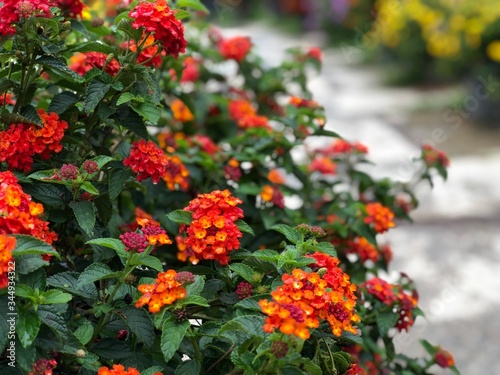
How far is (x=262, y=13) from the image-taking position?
1606 cm

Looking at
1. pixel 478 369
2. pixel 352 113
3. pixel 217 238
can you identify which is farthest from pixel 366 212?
pixel 352 113

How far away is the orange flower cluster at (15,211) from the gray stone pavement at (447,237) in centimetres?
192

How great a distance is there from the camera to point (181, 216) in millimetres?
1285

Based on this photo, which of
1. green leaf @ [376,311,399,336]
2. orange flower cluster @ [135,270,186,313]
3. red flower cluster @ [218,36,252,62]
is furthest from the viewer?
red flower cluster @ [218,36,252,62]

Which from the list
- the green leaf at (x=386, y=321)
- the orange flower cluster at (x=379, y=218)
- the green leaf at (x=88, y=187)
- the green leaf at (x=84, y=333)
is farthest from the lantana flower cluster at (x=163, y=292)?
the orange flower cluster at (x=379, y=218)

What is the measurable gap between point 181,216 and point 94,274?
0.21m

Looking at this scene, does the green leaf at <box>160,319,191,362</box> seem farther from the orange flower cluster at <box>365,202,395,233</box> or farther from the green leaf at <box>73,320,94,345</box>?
the orange flower cluster at <box>365,202,395,233</box>

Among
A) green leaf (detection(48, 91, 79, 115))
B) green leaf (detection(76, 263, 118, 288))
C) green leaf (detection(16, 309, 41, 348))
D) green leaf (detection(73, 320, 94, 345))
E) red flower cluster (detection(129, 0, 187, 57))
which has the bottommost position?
green leaf (detection(73, 320, 94, 345))

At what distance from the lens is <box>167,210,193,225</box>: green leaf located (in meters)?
1.27

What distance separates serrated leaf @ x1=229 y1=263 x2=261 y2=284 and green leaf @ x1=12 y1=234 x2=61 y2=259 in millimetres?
322

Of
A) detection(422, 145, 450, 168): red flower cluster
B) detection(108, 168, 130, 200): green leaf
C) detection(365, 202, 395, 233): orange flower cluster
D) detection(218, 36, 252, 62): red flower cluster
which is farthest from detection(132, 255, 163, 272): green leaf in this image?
detection(218, 36, 252, 62): red flower cluster

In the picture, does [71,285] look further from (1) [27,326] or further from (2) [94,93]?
(2) [94,93]

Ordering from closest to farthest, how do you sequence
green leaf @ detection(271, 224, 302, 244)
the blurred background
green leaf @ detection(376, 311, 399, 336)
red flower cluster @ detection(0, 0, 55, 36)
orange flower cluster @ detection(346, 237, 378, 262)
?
red flower cluster @ detection(0, 0, 55, 36)
green leaf @ detection(271, 224, 302, 244)
green leaf @ detection(376, 311, 399, 336)
orange flower cluster @ detection(346, 237, 378, 262)
the blurred background

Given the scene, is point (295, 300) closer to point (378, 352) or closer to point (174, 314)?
point (174, 314)
